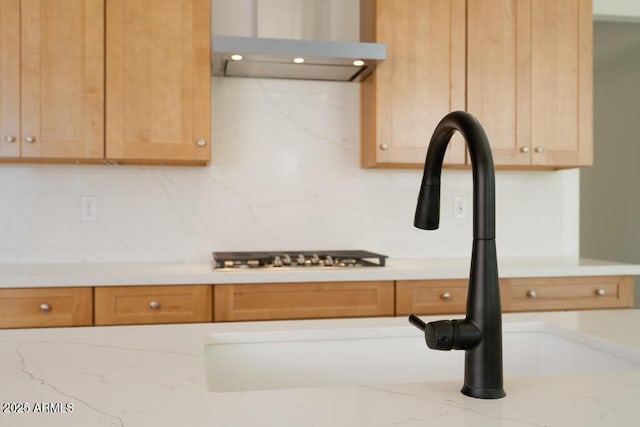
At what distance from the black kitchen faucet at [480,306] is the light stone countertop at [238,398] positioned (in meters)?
0.04

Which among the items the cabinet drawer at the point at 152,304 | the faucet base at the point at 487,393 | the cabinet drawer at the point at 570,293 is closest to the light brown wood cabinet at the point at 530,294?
the cabinet drawer at the point at 570,293

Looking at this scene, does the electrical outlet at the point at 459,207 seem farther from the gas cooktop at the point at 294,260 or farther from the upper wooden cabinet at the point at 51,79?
the upper wooden cabinet at the point at 51,79

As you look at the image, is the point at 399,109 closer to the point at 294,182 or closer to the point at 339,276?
the point at 294,182

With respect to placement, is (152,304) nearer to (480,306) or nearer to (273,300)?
(273,300)

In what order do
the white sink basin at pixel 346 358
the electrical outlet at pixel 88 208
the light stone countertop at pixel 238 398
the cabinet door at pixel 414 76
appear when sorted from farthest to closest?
1. the electrical outlet at pixel 88 208
2. the cabinet door at pixel 414 76
3. the white sink basin at pixel 346 358
4. the light stone countertop at pixel 238 398

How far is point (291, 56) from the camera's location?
2.61m

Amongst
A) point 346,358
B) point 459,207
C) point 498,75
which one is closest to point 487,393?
point 346,358

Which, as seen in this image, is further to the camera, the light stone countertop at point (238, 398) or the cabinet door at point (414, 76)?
the cabinet door at point (414, 76)

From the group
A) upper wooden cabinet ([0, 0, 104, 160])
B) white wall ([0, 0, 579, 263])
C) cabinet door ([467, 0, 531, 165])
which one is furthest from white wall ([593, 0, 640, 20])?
upper wooden cabinet ([0, 0, 104, 160])

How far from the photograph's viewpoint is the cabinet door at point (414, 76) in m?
2.83

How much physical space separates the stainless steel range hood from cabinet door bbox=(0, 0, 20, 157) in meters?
0.87

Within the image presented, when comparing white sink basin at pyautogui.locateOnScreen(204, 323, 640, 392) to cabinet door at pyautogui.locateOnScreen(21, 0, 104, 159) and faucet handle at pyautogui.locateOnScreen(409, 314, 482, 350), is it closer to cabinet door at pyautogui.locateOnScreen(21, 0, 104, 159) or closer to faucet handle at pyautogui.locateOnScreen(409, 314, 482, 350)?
faucet handle at pyautogui.locateOnScreen(409, 314, 482, 350)

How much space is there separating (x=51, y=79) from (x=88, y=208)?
694mm

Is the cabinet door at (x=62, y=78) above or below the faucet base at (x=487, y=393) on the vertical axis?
above
